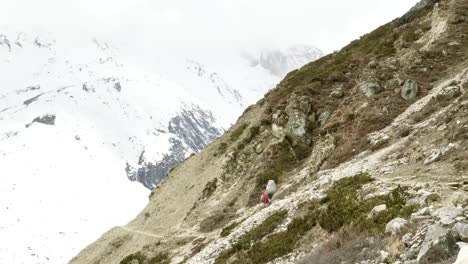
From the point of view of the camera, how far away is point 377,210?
74.3 feet

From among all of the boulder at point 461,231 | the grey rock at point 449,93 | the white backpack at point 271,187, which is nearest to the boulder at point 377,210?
the boulder at point 461,231

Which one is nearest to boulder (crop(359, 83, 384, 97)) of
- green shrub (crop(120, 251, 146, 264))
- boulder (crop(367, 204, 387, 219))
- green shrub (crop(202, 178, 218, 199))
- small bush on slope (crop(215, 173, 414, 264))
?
small bush on slope (crop(215, 173, 414, 264))

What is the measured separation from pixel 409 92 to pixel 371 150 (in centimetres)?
976

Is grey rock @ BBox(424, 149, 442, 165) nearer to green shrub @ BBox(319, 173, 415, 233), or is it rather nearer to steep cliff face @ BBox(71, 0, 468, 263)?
steep cliff face @ BBox(71, 0, 468, 263)

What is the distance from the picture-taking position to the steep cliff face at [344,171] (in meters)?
21.0

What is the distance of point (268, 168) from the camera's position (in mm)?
46062

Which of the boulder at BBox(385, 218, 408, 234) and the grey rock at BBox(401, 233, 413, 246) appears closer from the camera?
the grey rock at BBox(401, 233, 413, 246)

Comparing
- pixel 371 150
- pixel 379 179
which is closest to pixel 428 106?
pixel 371 150

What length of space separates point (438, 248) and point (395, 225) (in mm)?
4172

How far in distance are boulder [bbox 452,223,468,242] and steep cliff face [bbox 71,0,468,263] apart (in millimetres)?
36

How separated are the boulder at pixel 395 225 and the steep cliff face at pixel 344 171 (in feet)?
0.18

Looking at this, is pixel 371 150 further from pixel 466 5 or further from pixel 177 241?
pixel 466 5

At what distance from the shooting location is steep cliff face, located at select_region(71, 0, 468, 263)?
2095 centimetres

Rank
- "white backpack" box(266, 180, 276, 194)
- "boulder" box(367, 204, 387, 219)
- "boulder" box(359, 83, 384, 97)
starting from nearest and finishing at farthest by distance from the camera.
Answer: "boulder" box(367, 204, 387, 219)
"white backpack" box(266, 180, 276, 194)
"boulder" box(359, 83, 384, 97)
